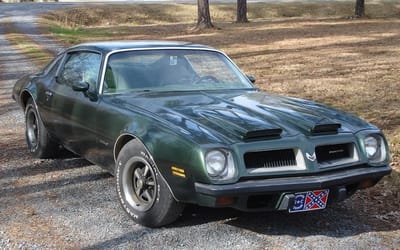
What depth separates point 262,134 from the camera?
3.96 meters

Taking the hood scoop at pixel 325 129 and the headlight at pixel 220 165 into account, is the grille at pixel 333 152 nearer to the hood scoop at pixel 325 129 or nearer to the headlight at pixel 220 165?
the hood scoop at pixel 325 129

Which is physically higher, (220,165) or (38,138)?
(220,165)

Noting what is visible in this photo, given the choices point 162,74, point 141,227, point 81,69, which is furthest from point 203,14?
point 141,227

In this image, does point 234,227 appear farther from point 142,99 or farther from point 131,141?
point 142,99

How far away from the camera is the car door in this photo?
16.9ft

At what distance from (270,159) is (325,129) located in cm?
52

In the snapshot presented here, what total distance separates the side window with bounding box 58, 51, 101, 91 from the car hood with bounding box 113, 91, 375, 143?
0.53 meters

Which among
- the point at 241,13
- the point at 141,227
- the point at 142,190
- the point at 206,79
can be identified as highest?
the point at 206,79

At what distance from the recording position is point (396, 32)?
20.6 m

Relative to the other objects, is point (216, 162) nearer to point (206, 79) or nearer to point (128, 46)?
point (206, 79)

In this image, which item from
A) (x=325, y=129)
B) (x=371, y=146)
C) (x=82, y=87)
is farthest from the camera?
(x=82, y=87)

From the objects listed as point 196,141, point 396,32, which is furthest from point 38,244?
point 396,32

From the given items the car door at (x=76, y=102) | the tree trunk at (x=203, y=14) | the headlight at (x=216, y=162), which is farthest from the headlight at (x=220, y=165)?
the tree trunk at (x=203, y=14)

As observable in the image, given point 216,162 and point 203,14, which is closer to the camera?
point 216,162
